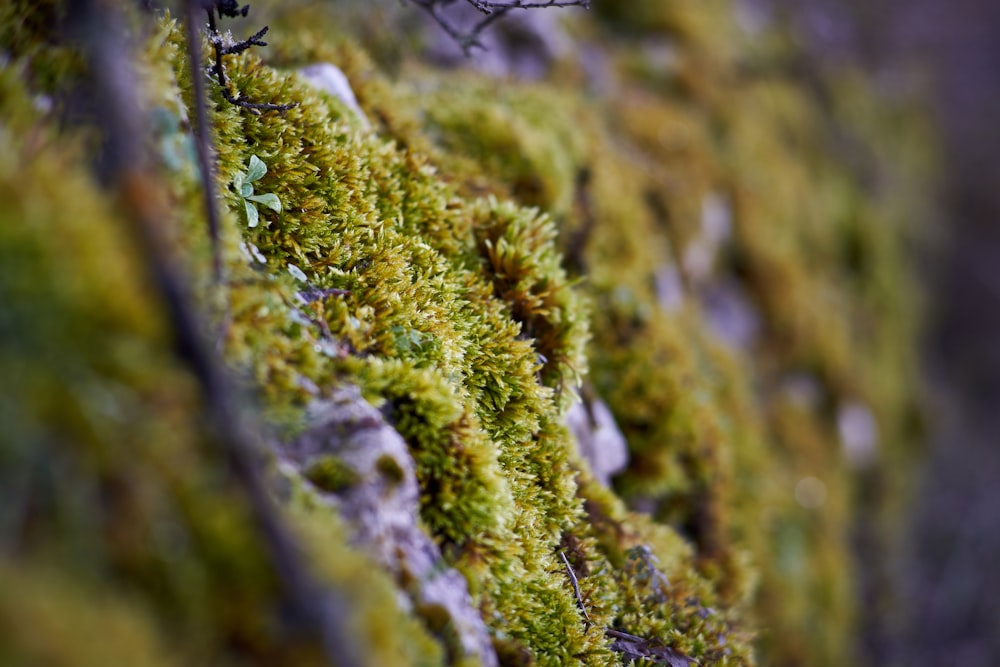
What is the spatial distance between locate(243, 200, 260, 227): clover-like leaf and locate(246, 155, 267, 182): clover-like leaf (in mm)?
135

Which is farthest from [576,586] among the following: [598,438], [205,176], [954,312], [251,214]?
[954,312]

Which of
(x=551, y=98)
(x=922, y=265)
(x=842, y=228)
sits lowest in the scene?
(x=922, y=265)

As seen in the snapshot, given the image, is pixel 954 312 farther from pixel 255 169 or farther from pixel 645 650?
pixel 255 169

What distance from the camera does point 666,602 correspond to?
3.47m

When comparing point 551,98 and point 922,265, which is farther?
point 922,265

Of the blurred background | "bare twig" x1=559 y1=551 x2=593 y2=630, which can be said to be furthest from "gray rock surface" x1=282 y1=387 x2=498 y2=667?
the blurred background

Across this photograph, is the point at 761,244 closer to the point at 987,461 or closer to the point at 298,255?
the point at 298,255

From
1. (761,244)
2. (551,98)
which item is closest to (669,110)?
(761,244)

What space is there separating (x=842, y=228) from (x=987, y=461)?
6056 millimetres

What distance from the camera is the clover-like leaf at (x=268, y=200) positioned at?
2.98 m

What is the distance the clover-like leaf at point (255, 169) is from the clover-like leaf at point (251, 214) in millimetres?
135

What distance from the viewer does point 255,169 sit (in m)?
3.01

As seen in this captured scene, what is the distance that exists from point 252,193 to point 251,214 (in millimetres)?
149

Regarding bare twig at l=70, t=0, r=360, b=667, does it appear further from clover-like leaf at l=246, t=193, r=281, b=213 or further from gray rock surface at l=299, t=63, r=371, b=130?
gray rock surface at l=299, t=63, r=371, b=130
